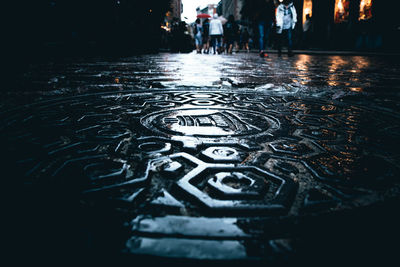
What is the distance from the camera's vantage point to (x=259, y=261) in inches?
22.4

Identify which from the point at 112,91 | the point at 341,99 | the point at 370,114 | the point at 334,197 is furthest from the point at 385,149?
the point at 112,91

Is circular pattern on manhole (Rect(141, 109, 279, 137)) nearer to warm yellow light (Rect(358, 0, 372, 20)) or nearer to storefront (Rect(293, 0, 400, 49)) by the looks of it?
storefront (Rect(293, 0, 400, 49))

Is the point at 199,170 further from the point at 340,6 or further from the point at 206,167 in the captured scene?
the point at 340,6

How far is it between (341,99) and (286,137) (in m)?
1.27

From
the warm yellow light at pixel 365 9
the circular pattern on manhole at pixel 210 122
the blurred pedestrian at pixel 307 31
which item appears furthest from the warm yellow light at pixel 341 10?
the circular pattern on manhole at pixel 210 122

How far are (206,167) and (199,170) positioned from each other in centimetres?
3

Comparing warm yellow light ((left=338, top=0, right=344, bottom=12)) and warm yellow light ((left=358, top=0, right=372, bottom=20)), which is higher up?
warm yellow light ((left=338, top=0, right=344, bottom=12))

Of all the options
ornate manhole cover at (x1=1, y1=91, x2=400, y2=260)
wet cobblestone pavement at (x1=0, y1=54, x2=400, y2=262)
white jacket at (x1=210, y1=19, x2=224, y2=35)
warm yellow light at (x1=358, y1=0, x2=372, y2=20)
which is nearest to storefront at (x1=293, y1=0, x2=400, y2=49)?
warm yellow light at (x1=358, y1=0, x2=372, y2=20)

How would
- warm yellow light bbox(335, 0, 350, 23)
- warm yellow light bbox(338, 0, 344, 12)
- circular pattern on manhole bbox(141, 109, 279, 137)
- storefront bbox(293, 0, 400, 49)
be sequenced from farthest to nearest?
warm yellow light bbox(338, 0, 344, 12), warm yellow light bbox(335, 0, 350, 23), storefront bbox(293, 0, 400, 49), circular pattern on manhole bbox(141, 109, 279, 137)

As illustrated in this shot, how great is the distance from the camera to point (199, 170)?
945mm

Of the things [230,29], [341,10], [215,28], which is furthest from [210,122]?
[341,10]

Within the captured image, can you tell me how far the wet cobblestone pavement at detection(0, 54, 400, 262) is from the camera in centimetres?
65

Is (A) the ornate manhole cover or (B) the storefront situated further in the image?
(B) the storefront

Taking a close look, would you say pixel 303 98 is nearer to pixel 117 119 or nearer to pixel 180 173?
pixel 117 119
